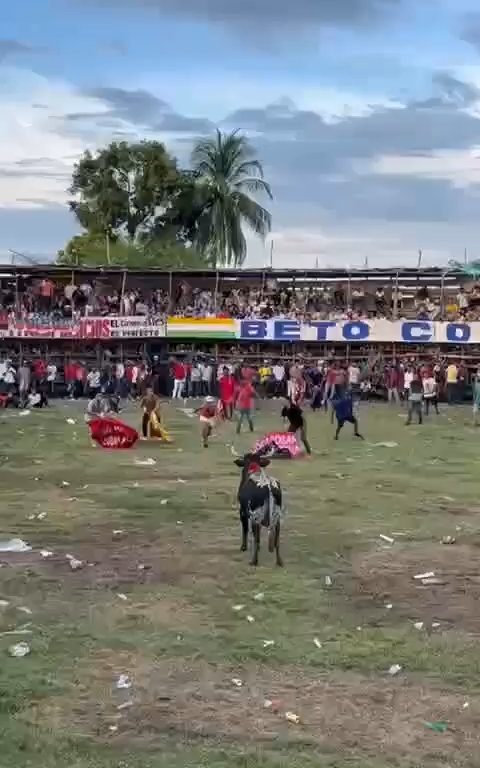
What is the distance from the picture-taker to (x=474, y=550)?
45.0 ft

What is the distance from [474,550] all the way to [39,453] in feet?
39.5

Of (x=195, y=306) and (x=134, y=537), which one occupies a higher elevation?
(x=195, y=306)

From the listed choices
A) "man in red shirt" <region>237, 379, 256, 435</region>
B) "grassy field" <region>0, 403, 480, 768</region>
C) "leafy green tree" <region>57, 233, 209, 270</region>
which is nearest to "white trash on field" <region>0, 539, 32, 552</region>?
"grassy field" <region>0, 403, 480, 768</region>

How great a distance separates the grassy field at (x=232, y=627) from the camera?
7.59m

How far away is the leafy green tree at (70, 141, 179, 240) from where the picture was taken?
57.7 metres

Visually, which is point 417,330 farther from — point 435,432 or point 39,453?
point 39,453

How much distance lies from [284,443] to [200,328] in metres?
21.8

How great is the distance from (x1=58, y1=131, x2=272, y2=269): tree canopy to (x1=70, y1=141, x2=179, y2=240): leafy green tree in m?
0.05

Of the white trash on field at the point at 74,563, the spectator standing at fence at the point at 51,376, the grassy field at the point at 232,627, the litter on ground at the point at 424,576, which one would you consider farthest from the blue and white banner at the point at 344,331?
the litter on ground at the point at 424,576

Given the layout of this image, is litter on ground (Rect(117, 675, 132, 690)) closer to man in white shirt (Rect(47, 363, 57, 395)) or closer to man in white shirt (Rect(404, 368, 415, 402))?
man in white shirt (Rect(404, 368, 415, 402))

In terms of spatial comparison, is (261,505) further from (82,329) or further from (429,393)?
(82,329)

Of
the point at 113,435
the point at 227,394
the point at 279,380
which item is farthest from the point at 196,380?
the point at 113,435

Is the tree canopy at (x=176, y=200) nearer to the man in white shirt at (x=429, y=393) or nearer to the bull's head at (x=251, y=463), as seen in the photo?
the man in white shirt at (x=429, y=393)

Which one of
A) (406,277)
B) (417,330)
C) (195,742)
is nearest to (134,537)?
(195,742)
